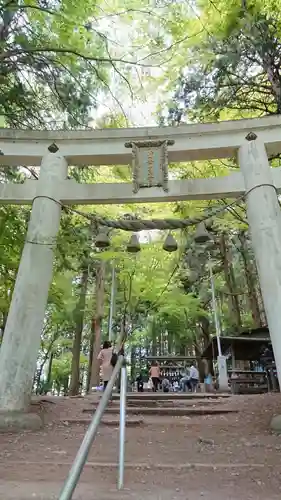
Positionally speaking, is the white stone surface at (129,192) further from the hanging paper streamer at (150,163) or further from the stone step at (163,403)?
the stone step at (163,403)

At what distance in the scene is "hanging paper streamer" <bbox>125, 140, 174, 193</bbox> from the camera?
20.6 feet

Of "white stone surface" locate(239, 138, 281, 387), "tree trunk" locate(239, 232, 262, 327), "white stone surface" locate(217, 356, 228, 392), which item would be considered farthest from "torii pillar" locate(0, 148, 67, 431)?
"tree trunk" locate(239, 232, 262, 327)

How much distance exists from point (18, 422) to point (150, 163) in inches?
171

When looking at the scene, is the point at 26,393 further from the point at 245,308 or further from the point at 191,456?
the point at 245,308

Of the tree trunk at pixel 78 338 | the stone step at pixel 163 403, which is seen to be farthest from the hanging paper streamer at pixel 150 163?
the tree trunk at pixel 78 338

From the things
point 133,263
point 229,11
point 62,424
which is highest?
point 229,11

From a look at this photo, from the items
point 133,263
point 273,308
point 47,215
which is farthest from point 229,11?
point 133,263

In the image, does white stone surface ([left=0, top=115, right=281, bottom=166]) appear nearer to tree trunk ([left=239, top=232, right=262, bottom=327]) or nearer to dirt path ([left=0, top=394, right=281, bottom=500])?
dirt path ([left=0, top=394, right=281, bottom=500])

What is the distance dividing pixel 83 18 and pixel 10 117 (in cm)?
235

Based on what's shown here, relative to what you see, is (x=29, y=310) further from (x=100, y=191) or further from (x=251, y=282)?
(x=251, y=282)

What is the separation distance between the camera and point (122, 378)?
136 inches

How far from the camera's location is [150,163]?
636cm

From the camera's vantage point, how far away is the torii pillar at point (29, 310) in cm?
519

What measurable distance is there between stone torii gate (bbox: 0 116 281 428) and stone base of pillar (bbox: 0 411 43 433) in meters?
0.03
